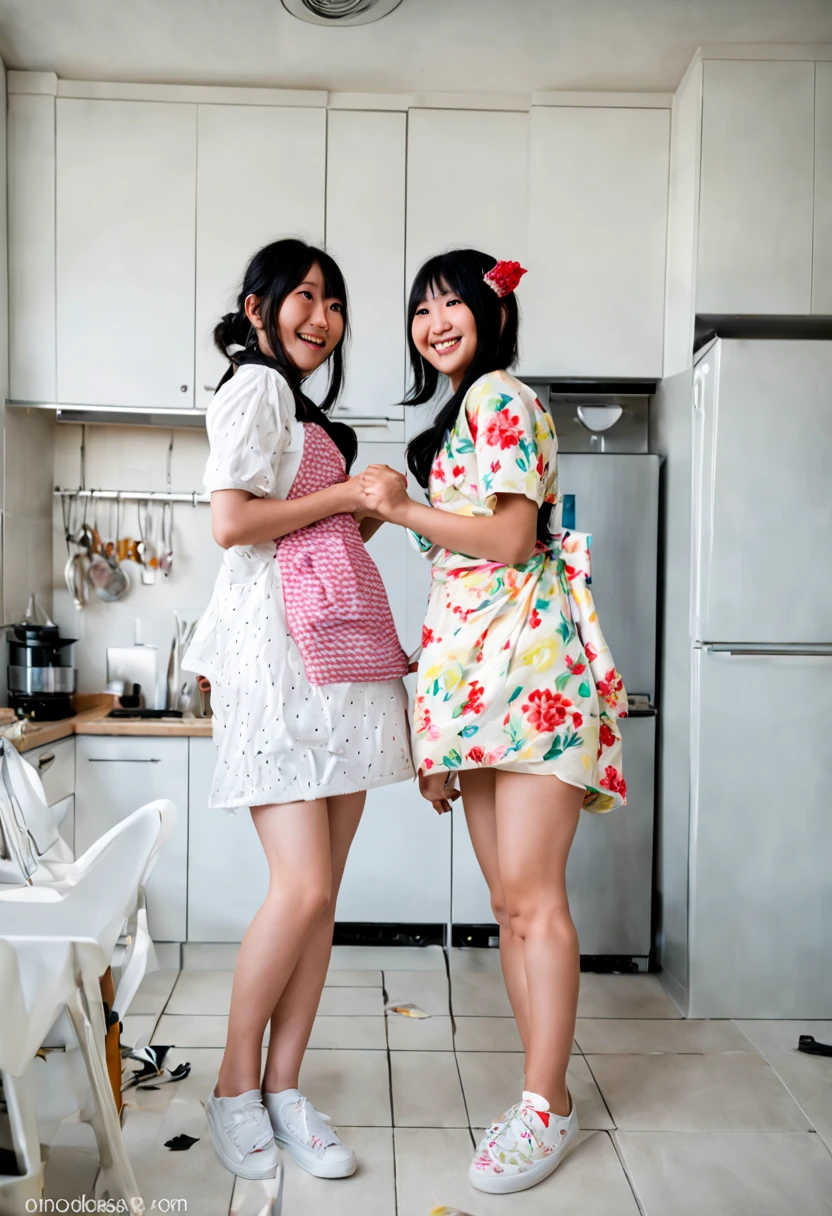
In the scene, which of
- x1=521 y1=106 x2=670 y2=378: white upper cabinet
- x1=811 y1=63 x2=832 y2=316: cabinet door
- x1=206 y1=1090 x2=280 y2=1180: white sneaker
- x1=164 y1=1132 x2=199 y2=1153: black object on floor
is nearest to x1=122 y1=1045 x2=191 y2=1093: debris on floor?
x1=164 y1=1132 x2=199 y2=1153: black object on floor

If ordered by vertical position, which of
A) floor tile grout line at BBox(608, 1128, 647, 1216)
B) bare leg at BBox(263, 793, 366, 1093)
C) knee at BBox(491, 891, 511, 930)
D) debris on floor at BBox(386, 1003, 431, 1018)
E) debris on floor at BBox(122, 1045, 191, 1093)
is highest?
knee at BBox(491, 891, 511, 930)

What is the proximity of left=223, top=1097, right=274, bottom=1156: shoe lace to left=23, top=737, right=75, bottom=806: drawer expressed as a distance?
3.66ft

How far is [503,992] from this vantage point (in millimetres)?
2494

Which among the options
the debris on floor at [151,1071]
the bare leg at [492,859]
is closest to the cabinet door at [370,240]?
the bare leg at [492,859]

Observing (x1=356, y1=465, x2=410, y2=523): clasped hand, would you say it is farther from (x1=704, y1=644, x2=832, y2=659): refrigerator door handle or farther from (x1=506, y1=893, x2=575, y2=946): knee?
(x1=704, y1=644, x2=832, y2=659): refrigerator door handle

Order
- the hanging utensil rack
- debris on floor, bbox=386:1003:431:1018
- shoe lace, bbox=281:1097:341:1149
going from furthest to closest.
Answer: the hanging utensil rack < debris on floor, bbox=386:1003:431:1018 < shoe lace, bbox=281:1097:341:1149

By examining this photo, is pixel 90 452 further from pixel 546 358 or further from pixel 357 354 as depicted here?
pixel 546 358

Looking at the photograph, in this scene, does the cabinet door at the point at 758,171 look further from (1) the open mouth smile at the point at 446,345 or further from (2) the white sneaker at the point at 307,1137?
(2) the white sneaker at the point at 307,1137

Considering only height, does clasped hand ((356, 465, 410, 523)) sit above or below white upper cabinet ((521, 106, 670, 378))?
below

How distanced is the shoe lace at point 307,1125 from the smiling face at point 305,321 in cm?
126

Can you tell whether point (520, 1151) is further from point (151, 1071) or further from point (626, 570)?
point (626, 570)

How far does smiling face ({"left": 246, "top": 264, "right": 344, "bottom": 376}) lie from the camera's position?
5.33 feet

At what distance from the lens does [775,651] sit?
7.80 ft

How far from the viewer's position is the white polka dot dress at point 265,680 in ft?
5.00
